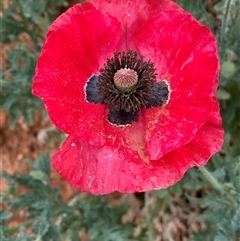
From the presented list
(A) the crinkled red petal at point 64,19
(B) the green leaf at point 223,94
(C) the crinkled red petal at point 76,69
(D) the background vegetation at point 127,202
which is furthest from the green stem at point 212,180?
(A) the crinkled red petal at point 64,19

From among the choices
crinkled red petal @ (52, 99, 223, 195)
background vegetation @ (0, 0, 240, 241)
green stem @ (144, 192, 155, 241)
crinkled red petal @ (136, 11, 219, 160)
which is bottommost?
green stem @ (144, 192, 155, 241)

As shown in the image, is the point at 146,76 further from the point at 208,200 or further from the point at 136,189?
the point at 208,200

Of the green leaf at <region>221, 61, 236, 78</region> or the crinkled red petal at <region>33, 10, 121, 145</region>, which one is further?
the green leaf at <region>221, 61, 236, 78</region>

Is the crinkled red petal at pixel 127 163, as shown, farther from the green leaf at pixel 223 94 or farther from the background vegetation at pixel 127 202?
the green leaf at pixel 223 94

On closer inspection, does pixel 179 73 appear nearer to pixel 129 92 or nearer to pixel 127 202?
pixel 129 92

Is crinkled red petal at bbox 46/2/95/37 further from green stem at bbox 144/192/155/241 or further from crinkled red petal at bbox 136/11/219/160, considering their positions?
green stem at bbox 144/192/155/241

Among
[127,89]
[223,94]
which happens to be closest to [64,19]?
[127,89]

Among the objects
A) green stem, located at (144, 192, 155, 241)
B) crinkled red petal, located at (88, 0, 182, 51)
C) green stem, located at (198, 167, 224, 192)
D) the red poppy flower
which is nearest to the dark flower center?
the red poppy flower
